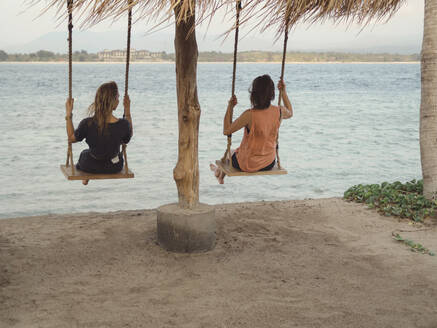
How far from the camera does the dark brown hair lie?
4.61 meters

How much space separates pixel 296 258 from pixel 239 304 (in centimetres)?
109

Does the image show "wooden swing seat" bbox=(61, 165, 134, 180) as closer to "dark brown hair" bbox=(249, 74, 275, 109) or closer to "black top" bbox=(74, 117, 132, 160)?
"black top" bbox=(74, 117, 132, 160)

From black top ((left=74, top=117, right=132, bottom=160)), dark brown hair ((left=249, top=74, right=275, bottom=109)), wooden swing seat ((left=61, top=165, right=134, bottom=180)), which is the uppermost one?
dark brown hair ((left=249, top=74, right=275, bottom=109))

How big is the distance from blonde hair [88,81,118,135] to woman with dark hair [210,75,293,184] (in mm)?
945

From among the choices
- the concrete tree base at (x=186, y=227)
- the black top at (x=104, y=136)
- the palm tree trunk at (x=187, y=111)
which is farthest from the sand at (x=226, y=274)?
the black top at (x=104, y=136)

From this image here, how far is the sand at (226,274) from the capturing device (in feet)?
11.5

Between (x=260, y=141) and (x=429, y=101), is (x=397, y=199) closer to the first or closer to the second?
(x=429, y=101)

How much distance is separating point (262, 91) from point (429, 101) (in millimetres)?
2125

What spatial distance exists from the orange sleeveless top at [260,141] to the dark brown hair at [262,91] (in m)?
0.06

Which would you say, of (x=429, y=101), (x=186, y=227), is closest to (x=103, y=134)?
(x=186, y=227)

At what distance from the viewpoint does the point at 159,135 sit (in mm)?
17688

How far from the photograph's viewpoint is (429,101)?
5.73 metres

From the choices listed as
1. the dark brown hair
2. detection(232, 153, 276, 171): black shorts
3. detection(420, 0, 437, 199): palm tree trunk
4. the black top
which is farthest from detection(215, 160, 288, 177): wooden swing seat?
detection(420, 0, 437, 199): palm tree trunk

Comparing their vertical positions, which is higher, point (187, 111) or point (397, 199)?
point (187, 111)
